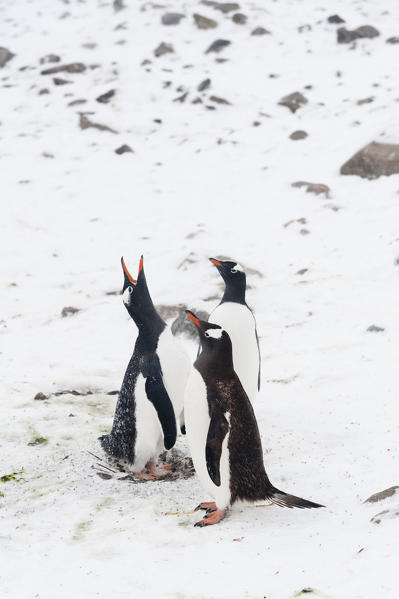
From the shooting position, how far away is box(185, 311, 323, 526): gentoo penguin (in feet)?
11.7

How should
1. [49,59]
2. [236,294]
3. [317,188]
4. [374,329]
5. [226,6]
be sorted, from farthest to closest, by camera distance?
[226,6]
[49,59]
[317,188]
[374,329]
[236,294]

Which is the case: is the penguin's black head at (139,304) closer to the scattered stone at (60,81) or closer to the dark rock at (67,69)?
the scattered stone at (60,81)

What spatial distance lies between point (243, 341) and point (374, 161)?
23.7ft

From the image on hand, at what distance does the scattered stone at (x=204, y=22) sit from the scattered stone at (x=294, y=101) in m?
5.96

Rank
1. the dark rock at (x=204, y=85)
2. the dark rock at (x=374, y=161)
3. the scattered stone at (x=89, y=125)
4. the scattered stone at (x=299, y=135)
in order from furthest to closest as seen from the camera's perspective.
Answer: the dark rock at (x=204, y=85) → the scattered stone at (x=89, y=125) → the scattered stone at (x=299, y=135) → the dark rock at (x=374, y=161)

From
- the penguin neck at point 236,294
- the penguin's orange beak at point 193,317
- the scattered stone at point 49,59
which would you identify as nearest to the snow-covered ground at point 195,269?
the scattered stone at point 49,59

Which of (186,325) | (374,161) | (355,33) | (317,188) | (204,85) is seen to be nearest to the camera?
(186,325)

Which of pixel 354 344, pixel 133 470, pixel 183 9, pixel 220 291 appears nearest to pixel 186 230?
pixel 220 291

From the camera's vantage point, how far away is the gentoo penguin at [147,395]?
439cm

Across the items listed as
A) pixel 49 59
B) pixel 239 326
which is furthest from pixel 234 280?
pixel 49 59

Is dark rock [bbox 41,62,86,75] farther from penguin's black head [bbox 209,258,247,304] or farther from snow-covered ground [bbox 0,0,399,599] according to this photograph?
penguin's black head [bbox 209,258,247,304]

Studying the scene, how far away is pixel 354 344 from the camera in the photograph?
6484mm

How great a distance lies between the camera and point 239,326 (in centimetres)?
511

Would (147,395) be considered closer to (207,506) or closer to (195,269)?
(207,506)
